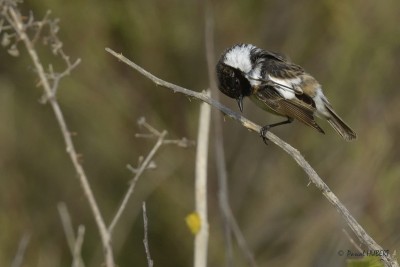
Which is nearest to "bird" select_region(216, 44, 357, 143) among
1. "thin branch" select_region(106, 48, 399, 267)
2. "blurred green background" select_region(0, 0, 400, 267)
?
"thin branch" select_region(106, 48, 399, 267)

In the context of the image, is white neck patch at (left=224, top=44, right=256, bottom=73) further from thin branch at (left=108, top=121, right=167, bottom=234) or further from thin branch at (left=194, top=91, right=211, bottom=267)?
thin branch at (left=108, top=121, right=167, bottom=234)

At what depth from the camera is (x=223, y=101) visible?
6.71 m

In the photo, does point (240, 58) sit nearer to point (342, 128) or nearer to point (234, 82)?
point (234, 82)

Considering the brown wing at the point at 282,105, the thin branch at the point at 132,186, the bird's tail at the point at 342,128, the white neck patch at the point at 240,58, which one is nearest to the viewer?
the thin branch at the point at 132,186

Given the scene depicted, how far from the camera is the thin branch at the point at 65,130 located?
9.75 ft

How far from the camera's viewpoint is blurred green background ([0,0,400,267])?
688cm

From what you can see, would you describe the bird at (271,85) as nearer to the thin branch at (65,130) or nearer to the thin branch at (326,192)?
the thin branch at (326,192)

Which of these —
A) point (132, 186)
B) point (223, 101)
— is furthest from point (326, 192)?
point (223, 101)

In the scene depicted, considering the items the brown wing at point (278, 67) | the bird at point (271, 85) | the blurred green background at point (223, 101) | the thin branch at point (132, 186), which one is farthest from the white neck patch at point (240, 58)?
the blurred green background at point (223, 101)

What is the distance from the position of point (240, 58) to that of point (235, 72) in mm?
118

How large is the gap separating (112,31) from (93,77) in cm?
42

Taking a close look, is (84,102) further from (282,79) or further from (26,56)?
(282,79)

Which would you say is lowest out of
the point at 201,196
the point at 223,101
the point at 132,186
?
the point at 223,101

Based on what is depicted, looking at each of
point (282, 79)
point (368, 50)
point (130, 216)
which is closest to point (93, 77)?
point (130, 216)
